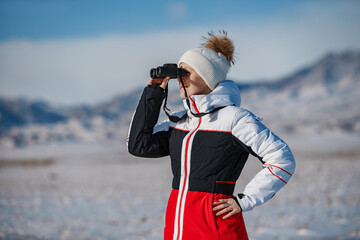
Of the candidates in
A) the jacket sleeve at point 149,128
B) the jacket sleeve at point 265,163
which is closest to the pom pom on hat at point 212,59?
the jacket sleeve at point 149,128

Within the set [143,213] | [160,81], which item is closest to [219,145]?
[160,81]

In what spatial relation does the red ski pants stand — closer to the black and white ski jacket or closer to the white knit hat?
the black and white ski jacket

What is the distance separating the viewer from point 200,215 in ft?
6.42

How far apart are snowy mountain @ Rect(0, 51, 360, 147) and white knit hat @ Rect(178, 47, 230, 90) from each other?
190 feet

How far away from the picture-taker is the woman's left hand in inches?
75.8

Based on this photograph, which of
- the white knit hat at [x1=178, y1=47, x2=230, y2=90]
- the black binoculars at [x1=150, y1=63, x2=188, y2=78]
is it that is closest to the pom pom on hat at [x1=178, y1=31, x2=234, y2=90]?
the white knit hat at [x1=178, y1=47, x2=230, y2=90]

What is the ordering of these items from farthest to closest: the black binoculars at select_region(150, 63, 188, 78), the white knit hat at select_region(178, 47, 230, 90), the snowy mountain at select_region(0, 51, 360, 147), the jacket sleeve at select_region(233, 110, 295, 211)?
the snowy mountain at select_region(0, 51, 360, 147)
the white knit hat at select_region(178, 47, 230, 90)
the black binoculars at select_region(150, 63, 188, 78)
the jacket sleeve at select_region(233, 110, 295, 211)

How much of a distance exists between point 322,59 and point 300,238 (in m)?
201

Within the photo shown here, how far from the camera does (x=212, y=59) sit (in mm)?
2203

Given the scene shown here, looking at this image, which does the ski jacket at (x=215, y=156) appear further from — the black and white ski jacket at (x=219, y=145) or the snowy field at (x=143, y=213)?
Result: the snowy field at (x=143, y=213)

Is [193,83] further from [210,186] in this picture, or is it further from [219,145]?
[210,186]

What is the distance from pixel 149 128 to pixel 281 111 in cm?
12111

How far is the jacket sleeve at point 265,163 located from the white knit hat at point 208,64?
0.32 m

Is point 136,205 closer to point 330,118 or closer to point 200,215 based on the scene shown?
point 200,215
